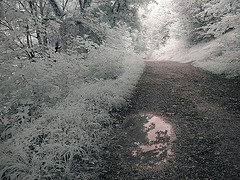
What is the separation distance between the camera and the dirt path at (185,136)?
288cm

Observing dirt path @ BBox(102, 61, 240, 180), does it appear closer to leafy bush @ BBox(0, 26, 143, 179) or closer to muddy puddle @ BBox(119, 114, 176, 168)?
muddy puddle @ BBox(119, 114, 176, 168)

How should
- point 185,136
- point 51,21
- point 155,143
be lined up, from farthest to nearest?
point 51,21 → point 185,136 → point 155,143

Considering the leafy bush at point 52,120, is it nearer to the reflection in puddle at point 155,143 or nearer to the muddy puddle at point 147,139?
the muddy puddle at point 147,139

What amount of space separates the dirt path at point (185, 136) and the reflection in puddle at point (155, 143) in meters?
0.02

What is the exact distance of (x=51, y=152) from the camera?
113 inches

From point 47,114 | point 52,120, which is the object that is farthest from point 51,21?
point 52,120

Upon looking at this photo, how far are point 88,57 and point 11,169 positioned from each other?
591cm

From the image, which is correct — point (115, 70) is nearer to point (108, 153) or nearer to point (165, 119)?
point (165, 119)

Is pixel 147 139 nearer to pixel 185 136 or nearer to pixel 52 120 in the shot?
pixel 185 136

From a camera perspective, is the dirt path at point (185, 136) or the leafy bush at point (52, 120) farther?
the dirt path at point (185, 136)

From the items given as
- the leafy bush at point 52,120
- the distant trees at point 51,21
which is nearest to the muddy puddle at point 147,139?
the leafy bush at point 52,120

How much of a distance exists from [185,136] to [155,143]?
692 mm

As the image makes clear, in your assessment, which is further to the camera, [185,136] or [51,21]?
[51,21]

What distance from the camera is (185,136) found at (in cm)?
371
